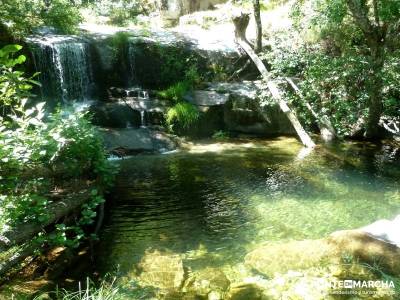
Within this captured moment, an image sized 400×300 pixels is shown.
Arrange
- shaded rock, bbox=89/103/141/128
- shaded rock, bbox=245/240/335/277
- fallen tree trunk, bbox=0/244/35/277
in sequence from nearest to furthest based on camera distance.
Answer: fallen tree trunk, bbox=0/244/35/277 → shaded rock, bbox=245/240/335/277 → shaded rock, bbox=89/103/141/128

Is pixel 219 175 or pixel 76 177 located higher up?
pixel 76 177

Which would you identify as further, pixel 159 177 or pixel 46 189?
pixel 159 177

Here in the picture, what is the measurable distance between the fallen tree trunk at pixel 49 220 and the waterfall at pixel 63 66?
7.62 metres

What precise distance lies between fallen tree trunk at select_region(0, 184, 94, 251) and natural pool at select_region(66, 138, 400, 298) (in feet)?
2.26

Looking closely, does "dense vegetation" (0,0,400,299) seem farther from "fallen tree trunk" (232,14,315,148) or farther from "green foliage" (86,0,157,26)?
"green foliage" (86,0,157,26)

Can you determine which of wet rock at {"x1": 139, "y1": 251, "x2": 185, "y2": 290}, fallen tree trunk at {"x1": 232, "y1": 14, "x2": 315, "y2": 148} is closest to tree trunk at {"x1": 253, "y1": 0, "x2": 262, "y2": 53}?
fallen tree trunk at {"x1": 232, "y1": 14, "x2": 315, "y2": 148}

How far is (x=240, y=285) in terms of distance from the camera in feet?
14.8

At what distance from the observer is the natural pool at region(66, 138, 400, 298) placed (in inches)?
215

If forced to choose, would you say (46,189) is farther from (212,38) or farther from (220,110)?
(212,38)

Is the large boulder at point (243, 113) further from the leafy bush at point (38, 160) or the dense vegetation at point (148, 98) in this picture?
the leafy bush at point (38, 160)

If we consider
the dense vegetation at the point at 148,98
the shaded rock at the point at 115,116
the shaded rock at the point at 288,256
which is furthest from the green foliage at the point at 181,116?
the shaded rock at the point at 288,256

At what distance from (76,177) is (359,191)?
5343 millimetres

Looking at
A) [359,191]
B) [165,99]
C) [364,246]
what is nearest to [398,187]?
[359,191]

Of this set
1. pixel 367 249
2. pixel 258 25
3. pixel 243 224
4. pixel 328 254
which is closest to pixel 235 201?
pixel 243 224
